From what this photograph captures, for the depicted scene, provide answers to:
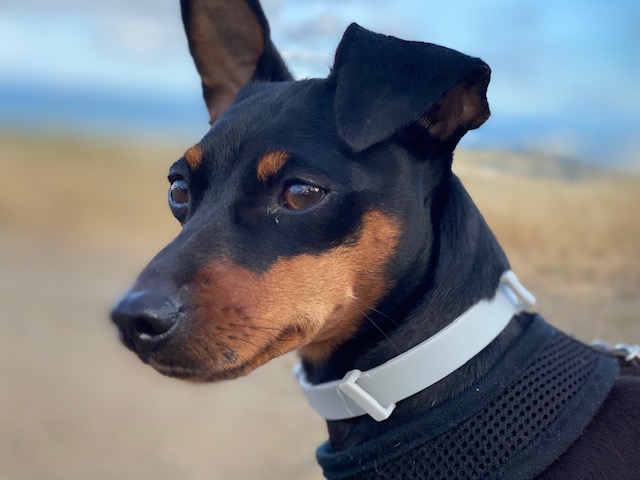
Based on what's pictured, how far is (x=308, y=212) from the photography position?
2.20m

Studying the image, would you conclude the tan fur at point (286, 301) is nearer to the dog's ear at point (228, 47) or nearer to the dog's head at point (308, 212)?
the dog's head at point (308, 212)

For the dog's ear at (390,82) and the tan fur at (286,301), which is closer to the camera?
the tan fur at (286,301)

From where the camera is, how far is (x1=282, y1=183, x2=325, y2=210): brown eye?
221 centimetres

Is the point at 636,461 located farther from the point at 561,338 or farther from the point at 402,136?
the point at 402,136

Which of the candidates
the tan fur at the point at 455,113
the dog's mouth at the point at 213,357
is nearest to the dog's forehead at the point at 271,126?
the tan fur at the point at 455,113

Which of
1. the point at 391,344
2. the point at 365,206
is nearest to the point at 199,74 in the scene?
the point at 365,206

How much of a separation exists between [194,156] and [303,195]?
481 millimetres

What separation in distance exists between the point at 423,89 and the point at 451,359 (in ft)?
2.87

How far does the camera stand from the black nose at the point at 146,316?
191 cm

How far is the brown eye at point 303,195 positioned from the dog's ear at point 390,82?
19 centimetres

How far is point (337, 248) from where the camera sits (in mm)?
2230

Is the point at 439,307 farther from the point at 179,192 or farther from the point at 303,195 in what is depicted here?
the point at 179,192

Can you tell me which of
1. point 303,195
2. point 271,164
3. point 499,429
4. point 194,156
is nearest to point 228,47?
point 194,156

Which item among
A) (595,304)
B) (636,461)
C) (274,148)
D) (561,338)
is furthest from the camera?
(595,304)
